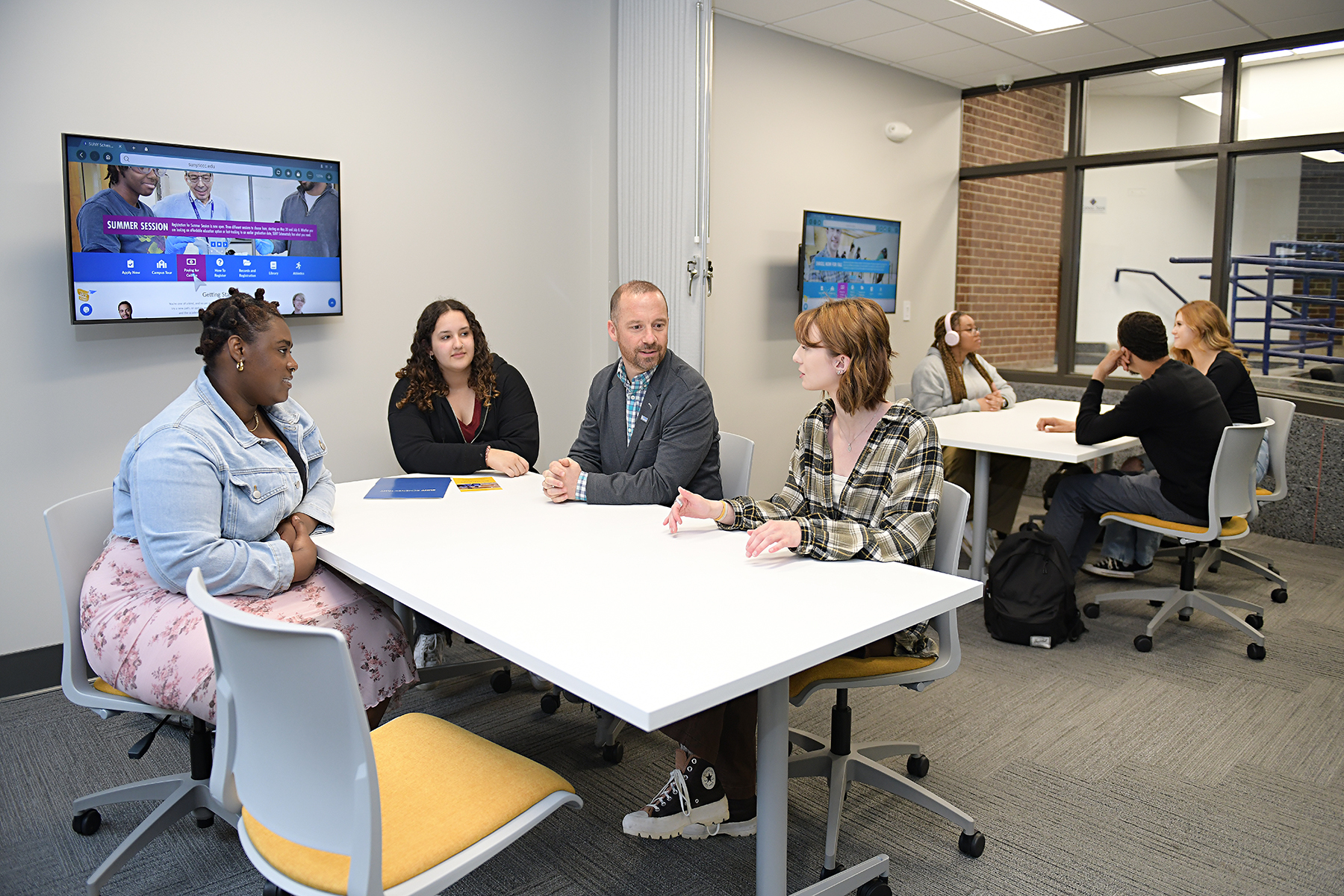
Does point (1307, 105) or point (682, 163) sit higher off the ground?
point (1307, 105)

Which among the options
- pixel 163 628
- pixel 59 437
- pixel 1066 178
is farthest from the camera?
pixel 1066 178

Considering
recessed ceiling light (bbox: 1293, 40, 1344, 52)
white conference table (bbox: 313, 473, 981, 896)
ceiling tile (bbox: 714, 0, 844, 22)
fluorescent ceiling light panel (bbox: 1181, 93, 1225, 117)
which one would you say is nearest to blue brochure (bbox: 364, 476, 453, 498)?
white conference table (bbox: 313, 473, 981, 896)

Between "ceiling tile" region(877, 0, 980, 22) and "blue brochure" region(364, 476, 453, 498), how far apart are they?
11.0 feet

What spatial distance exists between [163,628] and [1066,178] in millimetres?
6109

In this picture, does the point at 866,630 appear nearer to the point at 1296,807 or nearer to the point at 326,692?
the point at 326,692

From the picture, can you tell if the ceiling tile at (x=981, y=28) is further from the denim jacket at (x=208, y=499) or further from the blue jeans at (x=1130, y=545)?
the denim jacket at (x=208, y=499)

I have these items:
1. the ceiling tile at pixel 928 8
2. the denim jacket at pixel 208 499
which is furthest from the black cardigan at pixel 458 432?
the ceiling tile at pixel 928 8

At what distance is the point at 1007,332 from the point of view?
21.5 ft

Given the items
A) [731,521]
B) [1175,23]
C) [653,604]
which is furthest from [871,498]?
[1175,23]

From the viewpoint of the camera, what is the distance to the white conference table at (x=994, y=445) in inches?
149

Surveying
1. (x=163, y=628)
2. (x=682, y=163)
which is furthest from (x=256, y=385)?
(x=682, y=163)

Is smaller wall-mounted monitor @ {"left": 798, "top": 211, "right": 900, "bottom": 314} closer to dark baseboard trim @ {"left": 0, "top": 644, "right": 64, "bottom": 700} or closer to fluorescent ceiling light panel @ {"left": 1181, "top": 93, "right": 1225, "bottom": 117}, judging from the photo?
fluorescent ceiling light panel @ {"left": 1181, "top": 93, "right": 1225, "bottom": 117}

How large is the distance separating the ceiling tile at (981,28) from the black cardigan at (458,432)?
3256mm

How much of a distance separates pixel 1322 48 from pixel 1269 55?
0.86ft
